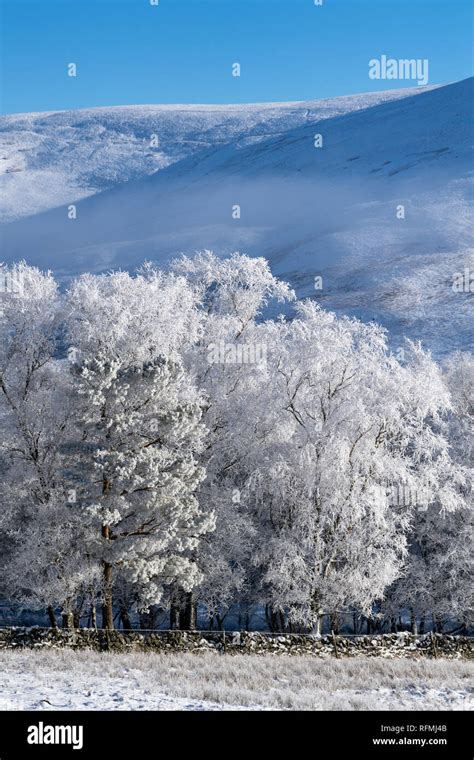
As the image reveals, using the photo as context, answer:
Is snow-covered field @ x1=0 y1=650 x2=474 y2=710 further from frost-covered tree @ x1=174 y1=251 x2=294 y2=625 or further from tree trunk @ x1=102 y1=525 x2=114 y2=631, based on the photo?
frost-covered tree @ x1=174 y1=251 x2=294 y2=625

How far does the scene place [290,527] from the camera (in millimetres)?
34156

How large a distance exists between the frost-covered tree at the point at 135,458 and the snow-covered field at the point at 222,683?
498 centimetres

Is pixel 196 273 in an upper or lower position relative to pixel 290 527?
upper

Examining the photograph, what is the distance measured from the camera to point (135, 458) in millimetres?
26391

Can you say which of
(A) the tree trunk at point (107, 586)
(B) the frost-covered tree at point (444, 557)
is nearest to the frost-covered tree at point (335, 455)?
(B) the frost-covered tree at point (444, 557)

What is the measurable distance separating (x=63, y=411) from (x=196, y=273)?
37.1 feet

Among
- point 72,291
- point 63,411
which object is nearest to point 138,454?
point 63,411

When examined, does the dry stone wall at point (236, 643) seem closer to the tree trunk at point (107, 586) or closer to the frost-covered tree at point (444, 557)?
the tree trunk at point (107, 586)

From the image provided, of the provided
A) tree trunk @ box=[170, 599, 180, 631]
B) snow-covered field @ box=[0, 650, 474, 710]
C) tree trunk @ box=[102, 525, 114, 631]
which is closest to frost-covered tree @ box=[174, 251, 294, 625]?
tree trunk @ box=[170, 599, 180, 631]

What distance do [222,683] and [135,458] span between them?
9208mm

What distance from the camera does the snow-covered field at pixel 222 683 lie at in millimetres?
16688
